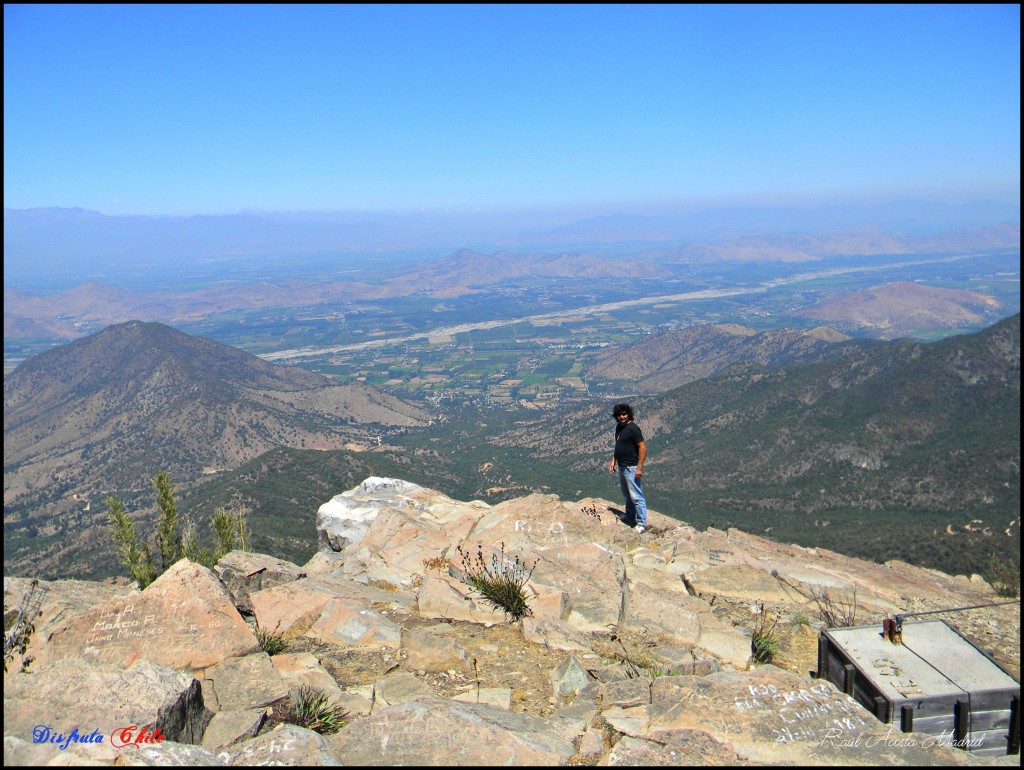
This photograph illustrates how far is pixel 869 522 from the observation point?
51875 millimetres

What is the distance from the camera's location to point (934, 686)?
6.83 m

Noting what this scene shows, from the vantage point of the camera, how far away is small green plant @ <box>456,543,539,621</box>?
397 inches

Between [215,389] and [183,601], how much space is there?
14272 centimetres

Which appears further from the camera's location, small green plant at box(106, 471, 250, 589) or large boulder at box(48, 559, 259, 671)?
small green plant at box(106, 471, 250, 589)

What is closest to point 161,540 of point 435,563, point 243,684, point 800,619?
point 435,563

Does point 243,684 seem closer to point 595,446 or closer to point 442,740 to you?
point 442,740

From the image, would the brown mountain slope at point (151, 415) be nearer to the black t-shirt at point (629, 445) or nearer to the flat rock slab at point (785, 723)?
the black t-shirt at point (629, 445)

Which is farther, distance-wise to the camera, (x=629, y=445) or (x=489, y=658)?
(x=629, y=445)

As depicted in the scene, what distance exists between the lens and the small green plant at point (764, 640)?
9117 millimetres

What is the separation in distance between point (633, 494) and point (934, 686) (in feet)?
24.8

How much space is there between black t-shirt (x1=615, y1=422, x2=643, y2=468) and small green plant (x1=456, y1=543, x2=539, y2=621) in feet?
10.3

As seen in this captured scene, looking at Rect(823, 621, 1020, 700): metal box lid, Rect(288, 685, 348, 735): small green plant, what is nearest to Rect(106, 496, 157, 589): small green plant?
Rect(288, 685, 348, 735): small green plant

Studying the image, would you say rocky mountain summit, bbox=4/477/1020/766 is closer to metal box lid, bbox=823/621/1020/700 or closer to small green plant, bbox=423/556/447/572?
small green plant, bbox=423/556/447/572

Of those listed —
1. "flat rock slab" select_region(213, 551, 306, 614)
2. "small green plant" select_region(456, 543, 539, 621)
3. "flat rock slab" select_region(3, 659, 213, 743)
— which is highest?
"flat rock slab" select_region(3, 659, 213, 743)
